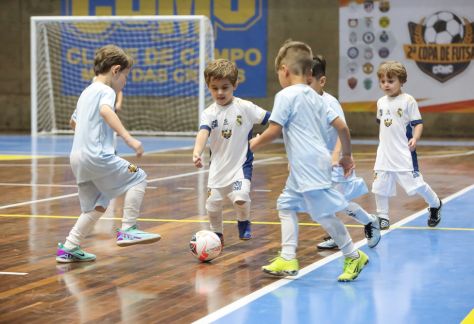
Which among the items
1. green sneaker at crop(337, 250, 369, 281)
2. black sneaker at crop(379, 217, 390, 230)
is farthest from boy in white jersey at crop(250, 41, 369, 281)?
black sneaker at crop(379, 217, 390, 230)

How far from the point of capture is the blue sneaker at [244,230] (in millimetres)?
7598

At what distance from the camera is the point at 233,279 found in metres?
6.03

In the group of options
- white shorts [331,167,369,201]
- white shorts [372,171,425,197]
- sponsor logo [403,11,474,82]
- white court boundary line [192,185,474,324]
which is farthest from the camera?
sponsor logo [403,11,474,82]

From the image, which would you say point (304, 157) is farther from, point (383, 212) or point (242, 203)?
point (383, 212)

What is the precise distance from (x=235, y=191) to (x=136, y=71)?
16655 millimetres

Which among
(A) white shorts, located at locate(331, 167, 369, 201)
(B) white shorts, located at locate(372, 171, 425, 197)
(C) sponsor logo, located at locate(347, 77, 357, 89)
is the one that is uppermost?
(C) sponsor logo, located at locate(347, 77, 357, 89)

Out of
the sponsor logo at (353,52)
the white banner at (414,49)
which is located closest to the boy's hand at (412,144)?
the white banner at (414,49)

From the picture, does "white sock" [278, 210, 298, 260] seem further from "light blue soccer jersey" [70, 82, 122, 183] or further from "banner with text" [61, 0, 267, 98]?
"banner with text" [61, 0, 267, 98]

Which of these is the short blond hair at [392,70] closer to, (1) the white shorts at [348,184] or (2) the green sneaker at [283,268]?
(1) the white shorts at [348,184]

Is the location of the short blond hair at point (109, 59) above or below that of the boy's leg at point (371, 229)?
→ above

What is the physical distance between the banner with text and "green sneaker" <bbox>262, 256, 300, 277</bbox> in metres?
17.2

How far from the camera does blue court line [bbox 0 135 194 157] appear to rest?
1737cm

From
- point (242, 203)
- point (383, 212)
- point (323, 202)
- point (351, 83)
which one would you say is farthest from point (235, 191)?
point (351, 83)

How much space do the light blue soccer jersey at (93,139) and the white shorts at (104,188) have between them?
0.06m
